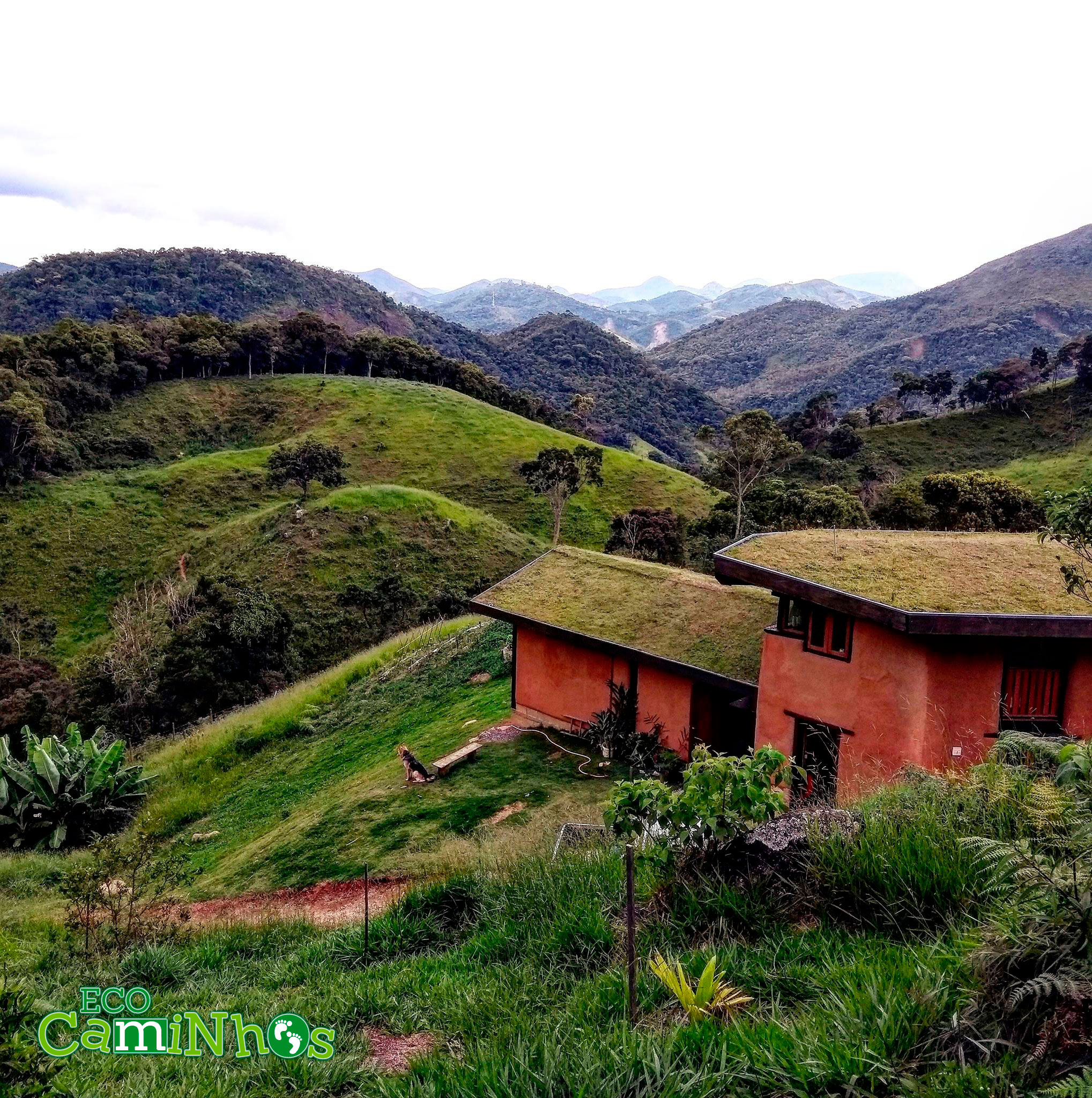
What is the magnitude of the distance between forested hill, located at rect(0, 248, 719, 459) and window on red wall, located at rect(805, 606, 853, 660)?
89707mm

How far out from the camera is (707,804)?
18.7 feet

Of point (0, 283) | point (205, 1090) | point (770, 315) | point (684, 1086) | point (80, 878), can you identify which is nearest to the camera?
point (684, 1086)

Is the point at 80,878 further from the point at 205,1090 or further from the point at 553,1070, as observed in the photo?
the point at 553,1070

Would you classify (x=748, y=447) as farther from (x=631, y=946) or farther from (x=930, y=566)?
(x=631, y=946)

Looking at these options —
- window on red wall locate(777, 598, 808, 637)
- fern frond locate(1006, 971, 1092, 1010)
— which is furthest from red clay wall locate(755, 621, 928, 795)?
fern frond locate(1006, 971, 1092, 1010)

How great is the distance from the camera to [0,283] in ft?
411

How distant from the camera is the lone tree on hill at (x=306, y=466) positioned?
163 feet

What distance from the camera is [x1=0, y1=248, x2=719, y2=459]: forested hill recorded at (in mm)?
115875

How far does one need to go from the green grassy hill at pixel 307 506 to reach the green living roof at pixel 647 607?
20.6m

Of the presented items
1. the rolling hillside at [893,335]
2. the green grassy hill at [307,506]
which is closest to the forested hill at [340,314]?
the rolling hillside at [893,335]

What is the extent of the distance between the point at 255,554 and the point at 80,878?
34228 mm

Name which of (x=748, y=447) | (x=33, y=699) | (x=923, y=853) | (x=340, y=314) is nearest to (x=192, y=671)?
(x=33, y=699)

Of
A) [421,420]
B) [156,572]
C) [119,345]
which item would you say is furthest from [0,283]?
[156,572]

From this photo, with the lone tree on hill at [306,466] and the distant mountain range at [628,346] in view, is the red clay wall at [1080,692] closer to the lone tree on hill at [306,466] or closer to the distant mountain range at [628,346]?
the lone tree on hill at [306,466]
